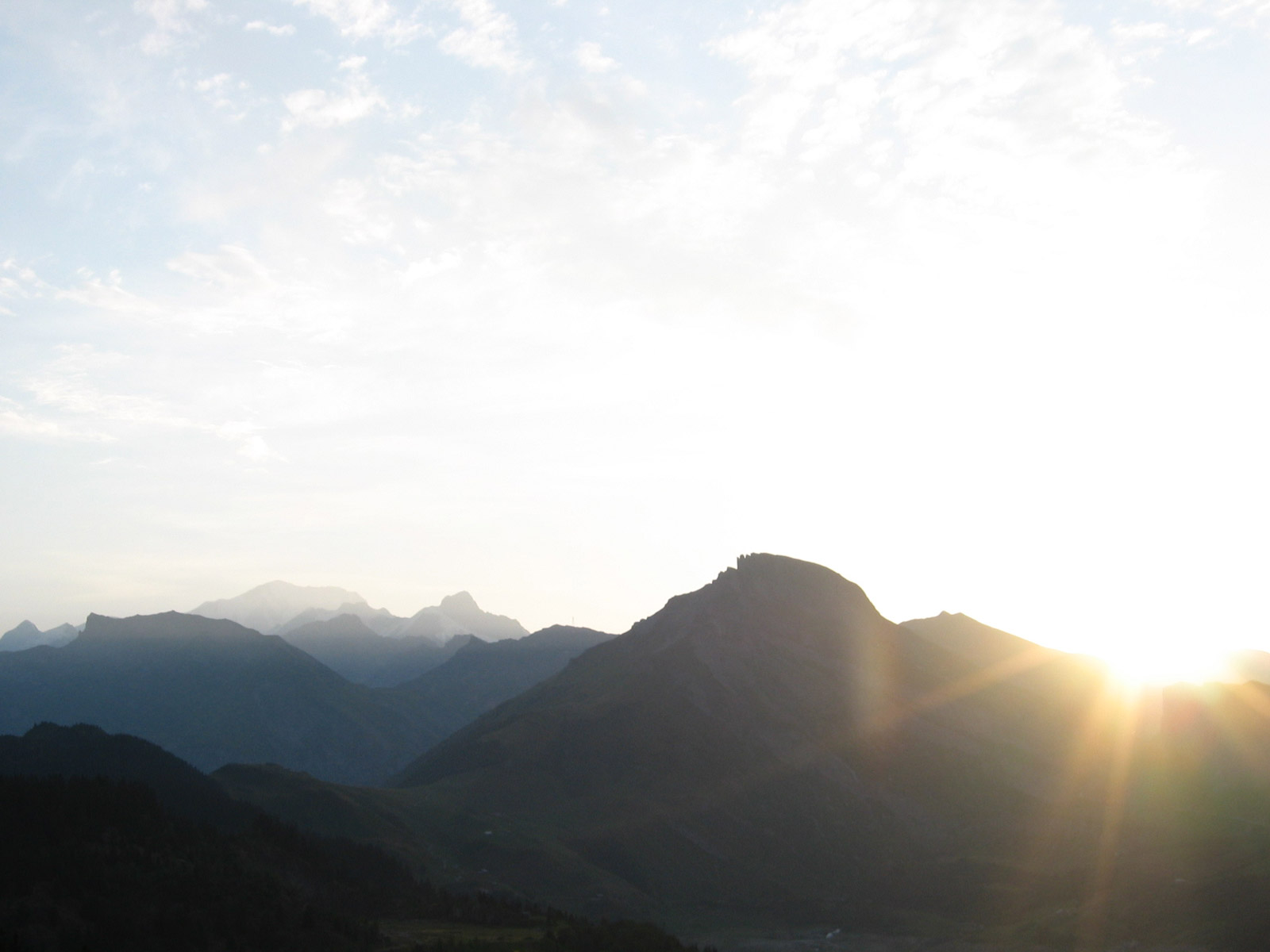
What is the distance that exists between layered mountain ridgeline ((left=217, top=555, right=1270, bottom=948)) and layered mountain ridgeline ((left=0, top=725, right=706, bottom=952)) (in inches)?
1088

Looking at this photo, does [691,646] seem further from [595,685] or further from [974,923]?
[974,923]

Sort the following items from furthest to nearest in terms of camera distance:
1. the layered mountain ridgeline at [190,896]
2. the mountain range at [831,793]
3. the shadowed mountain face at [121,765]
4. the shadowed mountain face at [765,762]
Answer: the shadowed mountain face at [765,762] → the mountain range at [831,793] → the shadowed mountain face at [121,765] → the layered mountain ridgeline at [190,896]

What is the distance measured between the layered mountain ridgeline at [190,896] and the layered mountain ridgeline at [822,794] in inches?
1088

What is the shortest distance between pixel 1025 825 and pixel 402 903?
301 ft

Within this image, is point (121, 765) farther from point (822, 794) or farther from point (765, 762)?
point (822, 794)

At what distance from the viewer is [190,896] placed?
6309 cm

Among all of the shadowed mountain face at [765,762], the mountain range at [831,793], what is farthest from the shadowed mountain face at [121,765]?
the shadowed mountain face at [765,762]

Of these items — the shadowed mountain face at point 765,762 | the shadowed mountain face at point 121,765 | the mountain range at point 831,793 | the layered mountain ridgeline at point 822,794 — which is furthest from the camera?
the shadowed mountain face at point 765,762

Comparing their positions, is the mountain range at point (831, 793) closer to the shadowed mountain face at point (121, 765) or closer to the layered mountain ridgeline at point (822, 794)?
the layered mountain ridgeline at point (822, 794)

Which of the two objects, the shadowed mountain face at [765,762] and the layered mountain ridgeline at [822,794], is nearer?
the layered mountain ridgeline at [822,794]

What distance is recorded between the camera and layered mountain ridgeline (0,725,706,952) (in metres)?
58.6

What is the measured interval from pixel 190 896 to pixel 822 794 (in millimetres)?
106117

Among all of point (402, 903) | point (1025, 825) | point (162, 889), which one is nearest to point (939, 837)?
point (1025, 825)

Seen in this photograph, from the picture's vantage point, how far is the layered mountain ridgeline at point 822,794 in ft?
371
